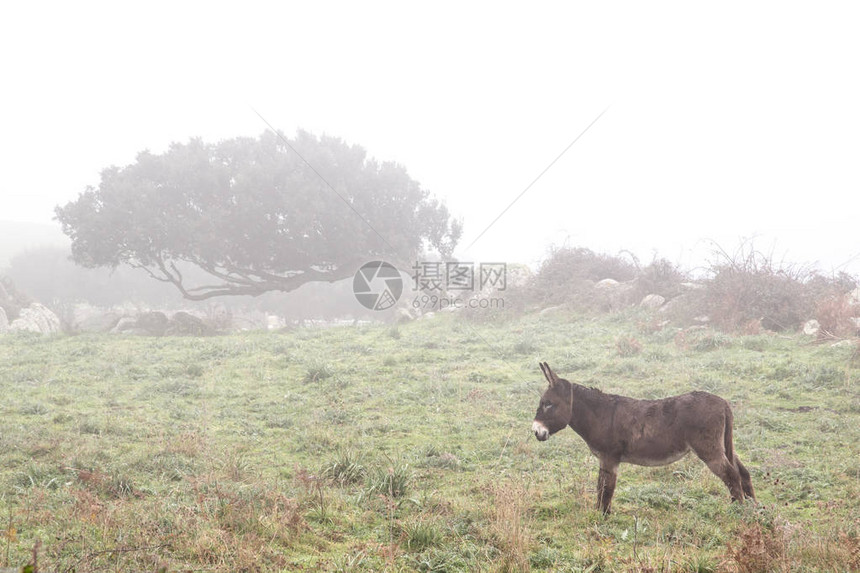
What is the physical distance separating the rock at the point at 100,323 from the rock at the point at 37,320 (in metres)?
1.54

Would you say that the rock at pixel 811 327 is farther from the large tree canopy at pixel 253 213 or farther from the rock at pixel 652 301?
the large tree canopy at pixel 253 213

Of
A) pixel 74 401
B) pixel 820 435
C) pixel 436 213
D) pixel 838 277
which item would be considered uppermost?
pixel 436 213

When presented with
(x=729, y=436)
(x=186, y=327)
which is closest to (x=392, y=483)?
(x=729, y=436)

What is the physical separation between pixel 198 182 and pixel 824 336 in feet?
99.9

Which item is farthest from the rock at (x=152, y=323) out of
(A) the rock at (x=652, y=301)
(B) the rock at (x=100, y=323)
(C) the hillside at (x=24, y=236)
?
(C) the hillside at (x=24, y=236)

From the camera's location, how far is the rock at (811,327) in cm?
1570

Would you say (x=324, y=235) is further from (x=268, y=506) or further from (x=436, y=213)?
(x=268, y=506)

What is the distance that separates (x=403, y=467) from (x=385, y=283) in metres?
32.5

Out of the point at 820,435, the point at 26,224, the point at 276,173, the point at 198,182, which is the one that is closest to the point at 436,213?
the point at 276,173

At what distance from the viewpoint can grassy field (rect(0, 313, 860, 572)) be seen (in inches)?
197

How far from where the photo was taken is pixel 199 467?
25.9ft

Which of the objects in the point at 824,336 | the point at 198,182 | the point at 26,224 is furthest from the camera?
the point at 26,224

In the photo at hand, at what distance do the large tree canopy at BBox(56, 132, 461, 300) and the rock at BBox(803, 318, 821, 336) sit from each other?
21671 mm

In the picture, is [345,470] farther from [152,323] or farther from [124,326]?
[124,326]
